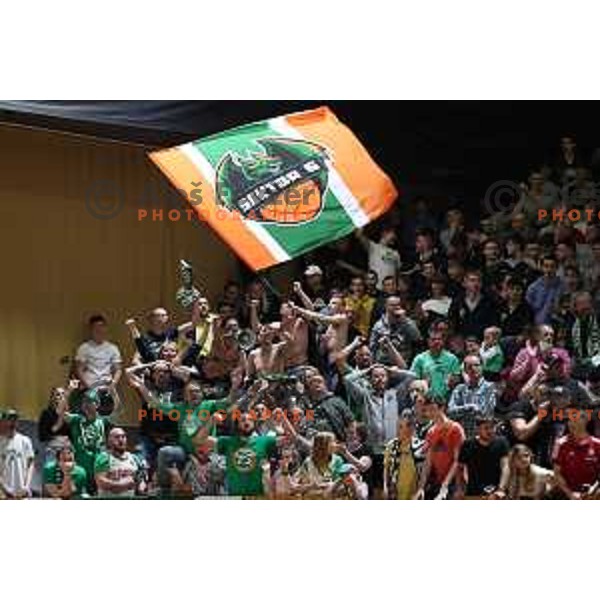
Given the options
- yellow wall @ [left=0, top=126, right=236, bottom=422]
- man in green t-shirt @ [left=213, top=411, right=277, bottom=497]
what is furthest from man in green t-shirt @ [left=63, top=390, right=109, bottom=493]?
man in green t-shirt @ [left=213, top=411, right=277, bottom=497]

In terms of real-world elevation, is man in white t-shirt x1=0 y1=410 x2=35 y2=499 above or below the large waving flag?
below

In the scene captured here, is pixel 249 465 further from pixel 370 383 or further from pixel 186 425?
pixel 370 383

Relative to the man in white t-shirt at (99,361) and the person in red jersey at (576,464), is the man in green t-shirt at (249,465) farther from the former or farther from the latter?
the person in red jersey at (576,464)

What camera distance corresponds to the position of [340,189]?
391 inches

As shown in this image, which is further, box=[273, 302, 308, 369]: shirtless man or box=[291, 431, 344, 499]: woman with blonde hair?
box=[273, 302, 308, 369]: shirtless man

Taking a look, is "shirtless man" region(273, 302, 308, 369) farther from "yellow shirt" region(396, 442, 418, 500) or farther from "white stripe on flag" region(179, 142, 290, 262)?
"yellow shirt" region(396, 442, 418, 500)

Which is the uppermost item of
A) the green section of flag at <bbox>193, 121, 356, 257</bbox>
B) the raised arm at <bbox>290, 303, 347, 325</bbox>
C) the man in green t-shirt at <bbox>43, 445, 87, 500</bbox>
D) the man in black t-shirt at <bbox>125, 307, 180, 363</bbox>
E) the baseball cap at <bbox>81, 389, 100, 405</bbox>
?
the green section of flag at <bbox>193, 121, 356, 257</bbox>

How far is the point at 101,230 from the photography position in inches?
393

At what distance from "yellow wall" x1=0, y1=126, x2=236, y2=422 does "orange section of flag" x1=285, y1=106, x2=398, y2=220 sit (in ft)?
2.82

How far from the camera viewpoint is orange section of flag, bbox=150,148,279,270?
986 centimetres

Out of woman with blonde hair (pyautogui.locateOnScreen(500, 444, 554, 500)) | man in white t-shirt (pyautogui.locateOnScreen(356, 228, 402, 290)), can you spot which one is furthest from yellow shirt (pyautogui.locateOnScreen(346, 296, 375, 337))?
woman with blonde hair (pyautogui.locateOnScreen(500, 444, 554, 500))

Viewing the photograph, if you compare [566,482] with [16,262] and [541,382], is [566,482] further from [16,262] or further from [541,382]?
[16,262]

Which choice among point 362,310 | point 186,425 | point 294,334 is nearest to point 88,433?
point 186,425

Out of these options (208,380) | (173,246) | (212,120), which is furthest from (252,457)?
(212,120)
